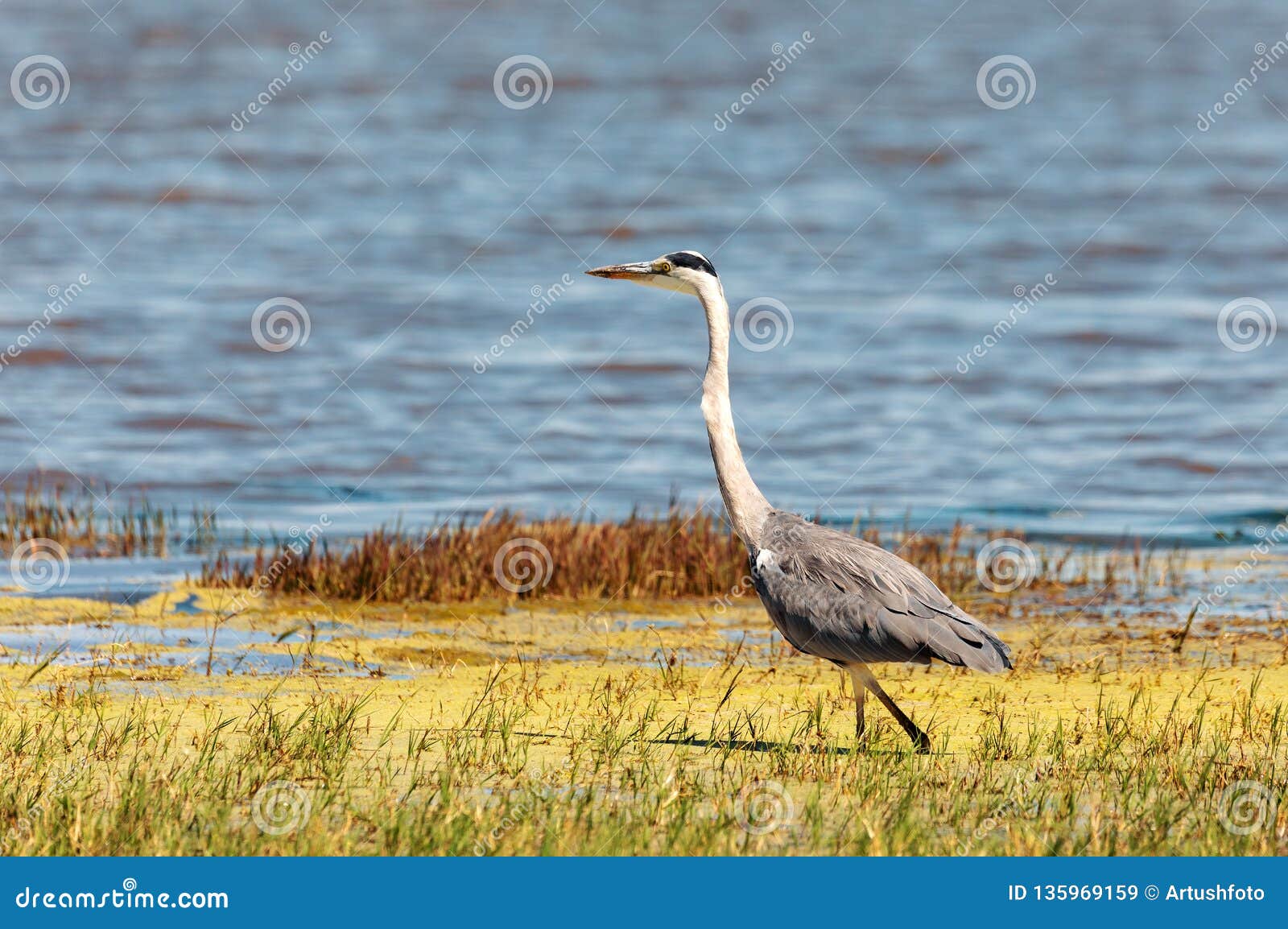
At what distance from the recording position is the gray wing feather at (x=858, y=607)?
702 centimetres

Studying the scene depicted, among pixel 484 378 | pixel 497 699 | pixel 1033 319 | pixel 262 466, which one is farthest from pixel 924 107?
pixel 497 699

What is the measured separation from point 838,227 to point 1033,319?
22.5 feet

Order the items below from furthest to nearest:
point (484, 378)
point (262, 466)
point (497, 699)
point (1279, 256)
Answer: 1. point (1279, 256)
2. point (484, 378)
3. point (262, 466)
4. point (497, 699)

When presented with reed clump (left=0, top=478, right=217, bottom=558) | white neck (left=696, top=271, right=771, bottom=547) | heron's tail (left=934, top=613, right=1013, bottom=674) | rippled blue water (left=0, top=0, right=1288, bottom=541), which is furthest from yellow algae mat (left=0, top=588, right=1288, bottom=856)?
rippled blue water (left=0, top=0, right=1288, bottom=541)

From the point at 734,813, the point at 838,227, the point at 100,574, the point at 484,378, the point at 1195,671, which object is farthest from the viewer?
the point at 838,227

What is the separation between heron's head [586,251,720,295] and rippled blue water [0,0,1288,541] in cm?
683

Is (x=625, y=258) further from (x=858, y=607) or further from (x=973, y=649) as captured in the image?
(x=973, y=649)

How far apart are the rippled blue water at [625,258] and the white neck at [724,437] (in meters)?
6.93

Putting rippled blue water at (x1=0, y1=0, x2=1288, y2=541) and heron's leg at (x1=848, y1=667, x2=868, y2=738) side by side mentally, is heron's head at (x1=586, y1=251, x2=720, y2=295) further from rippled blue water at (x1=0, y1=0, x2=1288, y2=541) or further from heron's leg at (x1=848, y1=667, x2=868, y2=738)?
rippled blue water at (x1=0, y1=0, x2=1288, y2=541)

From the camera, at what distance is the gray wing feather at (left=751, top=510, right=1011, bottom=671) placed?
23.0ft

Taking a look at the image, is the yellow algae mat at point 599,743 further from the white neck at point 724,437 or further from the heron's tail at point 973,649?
the white neck at point 724,437

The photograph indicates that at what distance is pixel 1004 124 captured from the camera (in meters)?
38.9

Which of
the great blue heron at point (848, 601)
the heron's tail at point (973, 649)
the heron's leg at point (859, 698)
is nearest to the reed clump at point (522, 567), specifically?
the great blue heron at point (848, 601)

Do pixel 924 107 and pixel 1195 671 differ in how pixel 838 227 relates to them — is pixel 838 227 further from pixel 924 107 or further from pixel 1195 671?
pixel 1195 671
